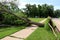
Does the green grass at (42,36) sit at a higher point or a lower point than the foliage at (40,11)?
higher

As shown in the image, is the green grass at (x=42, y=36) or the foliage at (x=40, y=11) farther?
the foliage at (x=40, y=11)

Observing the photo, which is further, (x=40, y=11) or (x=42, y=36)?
(x=40, y=11)

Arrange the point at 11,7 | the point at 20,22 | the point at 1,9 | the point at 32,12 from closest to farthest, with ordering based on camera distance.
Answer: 1. the point at 1,9
2. the point at 11,7
3. the point at 20,22
4. the point at 32,12

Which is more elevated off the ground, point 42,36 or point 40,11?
point 42,36

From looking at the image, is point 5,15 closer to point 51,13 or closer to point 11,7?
point 11,7

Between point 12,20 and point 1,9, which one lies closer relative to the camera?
point 1,9

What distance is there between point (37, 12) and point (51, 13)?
5.86 meters

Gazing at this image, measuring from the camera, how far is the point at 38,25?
18656mm

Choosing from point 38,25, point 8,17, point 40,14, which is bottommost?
point 40,14

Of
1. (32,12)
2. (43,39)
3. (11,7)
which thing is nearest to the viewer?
(43,39)

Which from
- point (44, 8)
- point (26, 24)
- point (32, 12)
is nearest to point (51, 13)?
point (44, 8)

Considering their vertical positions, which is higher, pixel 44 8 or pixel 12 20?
pixel 12 20

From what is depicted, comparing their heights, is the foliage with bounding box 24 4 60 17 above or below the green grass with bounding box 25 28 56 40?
below

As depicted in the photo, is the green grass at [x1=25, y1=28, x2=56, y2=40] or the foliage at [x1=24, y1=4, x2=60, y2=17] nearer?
the green grass at [x1=25, y1=28, x2=56, y2=40]
